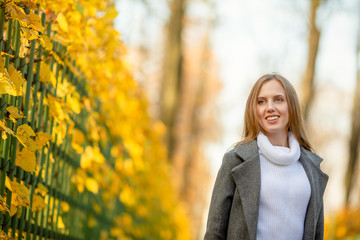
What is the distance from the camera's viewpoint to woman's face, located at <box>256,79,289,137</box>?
2670 millimetres

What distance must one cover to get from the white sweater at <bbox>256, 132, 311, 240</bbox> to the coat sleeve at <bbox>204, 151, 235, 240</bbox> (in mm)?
164

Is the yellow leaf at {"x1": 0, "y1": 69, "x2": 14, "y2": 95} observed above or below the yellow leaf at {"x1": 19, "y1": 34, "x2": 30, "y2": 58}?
below

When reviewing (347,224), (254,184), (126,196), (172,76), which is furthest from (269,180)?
(347,224)

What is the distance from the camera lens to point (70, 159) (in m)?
3.51

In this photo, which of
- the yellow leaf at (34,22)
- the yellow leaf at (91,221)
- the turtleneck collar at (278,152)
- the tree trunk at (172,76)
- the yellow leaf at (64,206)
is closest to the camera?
the yellow leaf at (34,22)

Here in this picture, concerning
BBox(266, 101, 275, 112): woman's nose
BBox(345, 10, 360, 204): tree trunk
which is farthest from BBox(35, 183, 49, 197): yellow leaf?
BBox(345, 10, 360, 204): tree trunk

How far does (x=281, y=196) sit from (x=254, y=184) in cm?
14

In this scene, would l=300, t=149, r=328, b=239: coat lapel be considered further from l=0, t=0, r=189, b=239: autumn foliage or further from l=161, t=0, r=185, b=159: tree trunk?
l=161, t=0, r=185, b=159: tree trunk

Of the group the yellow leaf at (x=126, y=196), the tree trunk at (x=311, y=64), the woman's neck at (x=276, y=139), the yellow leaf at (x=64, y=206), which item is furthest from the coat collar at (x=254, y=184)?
the tree trunk at (x=311, y=64)

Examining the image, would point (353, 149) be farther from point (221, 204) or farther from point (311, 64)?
point (221, 204)

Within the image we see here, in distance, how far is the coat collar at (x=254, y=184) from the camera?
2443 millimetres

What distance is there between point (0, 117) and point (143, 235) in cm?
495

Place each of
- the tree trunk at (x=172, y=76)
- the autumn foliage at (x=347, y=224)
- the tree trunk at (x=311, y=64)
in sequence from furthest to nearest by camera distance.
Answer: the autumn foliage at (x=347, y=224), the tree trunk at (x=172, y=76), the tree trunk at (x=311, y=64)

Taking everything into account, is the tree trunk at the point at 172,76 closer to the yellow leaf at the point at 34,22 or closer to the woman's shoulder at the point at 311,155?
the woman's shoulder at the point at 311,155
